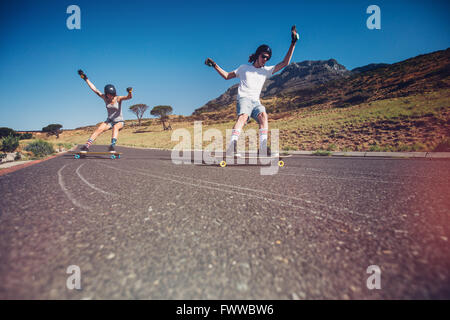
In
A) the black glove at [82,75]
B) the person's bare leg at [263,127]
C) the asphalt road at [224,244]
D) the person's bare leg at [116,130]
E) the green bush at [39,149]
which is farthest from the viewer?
the green bush at [39,149]

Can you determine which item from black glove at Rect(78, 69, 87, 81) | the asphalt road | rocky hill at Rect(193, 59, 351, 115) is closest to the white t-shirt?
the asphalt road

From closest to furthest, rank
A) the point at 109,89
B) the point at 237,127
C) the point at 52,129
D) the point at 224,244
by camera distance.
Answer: the point at 224,244 < the point at 237,127 < the point at 109,89 < the point at 52,129

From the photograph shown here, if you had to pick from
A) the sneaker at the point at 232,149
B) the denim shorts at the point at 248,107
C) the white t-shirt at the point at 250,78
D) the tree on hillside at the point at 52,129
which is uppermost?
the tree on hillside at the point at 52,129

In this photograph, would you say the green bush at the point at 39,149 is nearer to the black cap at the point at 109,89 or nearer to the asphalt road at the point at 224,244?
the black cap at the point at 109,89

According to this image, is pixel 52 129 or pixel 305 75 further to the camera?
pixel 305 75

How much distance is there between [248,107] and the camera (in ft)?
15.4

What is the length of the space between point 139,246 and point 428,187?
3863 mm

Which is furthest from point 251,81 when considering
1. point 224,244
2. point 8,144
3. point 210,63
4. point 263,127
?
point 8,144

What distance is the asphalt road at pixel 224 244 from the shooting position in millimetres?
894

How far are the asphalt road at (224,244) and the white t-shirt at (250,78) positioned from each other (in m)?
3.25

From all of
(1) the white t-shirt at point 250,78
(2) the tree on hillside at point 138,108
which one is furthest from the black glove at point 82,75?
(2) the tree on hillside at point 138,108

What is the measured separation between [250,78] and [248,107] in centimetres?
76

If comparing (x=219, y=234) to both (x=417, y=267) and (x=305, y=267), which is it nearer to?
(x=305, y=267)

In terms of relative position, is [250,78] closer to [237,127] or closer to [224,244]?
[237,127]
